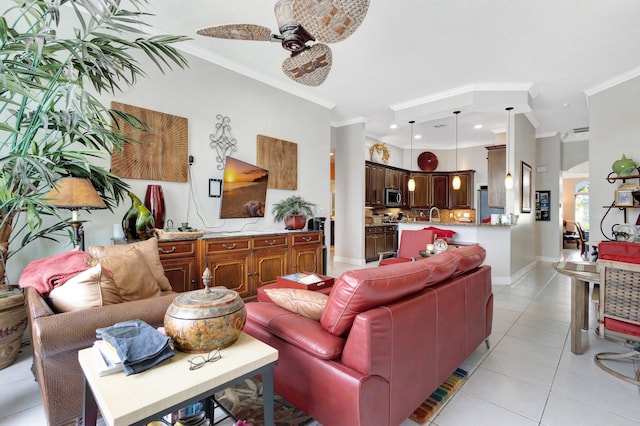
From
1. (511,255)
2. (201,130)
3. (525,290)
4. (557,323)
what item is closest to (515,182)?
(511,255)

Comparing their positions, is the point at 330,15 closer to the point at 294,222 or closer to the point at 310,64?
the point at 310,64

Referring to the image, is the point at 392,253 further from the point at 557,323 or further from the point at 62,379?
the point at 62,379

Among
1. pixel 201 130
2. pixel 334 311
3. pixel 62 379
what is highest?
pixel 201 130

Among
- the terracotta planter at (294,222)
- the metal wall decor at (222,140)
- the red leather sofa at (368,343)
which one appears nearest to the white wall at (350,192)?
the terracotta planter at (294,222)

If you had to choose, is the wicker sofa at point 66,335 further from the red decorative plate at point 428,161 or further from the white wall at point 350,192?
the red decorative plate at point 428,161

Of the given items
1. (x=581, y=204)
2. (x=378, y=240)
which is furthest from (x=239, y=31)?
(x=581, y=204)

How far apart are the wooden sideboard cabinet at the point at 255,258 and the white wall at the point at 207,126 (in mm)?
615

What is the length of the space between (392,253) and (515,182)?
3305mm

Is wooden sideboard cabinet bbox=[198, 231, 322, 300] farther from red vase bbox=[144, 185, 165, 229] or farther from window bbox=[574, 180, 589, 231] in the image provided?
window bbox=[574, 180, 589, 231]

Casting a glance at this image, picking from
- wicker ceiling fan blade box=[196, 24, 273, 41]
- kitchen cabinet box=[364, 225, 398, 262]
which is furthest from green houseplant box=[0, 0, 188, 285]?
kitchen cabinet box=[364, 225, 398, 262]

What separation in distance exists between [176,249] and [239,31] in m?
2.05

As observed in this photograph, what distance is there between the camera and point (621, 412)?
6.09 ft

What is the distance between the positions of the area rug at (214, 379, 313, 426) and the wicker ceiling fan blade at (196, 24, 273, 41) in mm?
2389

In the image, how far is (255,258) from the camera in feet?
12.3
